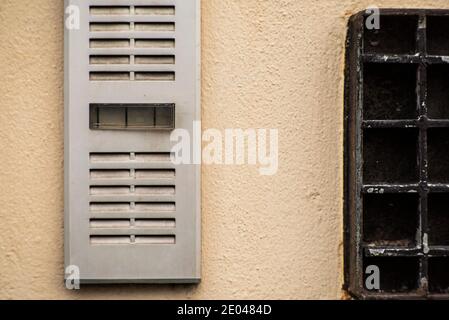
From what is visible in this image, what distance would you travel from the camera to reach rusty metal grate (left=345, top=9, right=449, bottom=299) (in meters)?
0.82

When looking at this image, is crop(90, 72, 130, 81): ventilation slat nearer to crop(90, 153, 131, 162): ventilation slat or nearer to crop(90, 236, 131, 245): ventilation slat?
crop(90, 153, 131, 162): ventilation slat

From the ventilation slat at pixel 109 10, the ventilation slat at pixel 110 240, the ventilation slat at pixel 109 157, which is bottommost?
the ventilation slat at pixel 110 240

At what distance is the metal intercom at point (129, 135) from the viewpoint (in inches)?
33.2

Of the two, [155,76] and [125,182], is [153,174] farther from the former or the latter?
[155,76]

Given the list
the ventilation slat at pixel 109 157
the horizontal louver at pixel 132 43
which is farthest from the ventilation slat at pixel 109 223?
the horizontal louver at pixel 132 43

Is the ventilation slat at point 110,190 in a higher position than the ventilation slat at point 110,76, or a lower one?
lower

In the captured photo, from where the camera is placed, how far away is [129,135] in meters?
0.85

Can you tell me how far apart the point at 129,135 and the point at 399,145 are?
1.66 feet

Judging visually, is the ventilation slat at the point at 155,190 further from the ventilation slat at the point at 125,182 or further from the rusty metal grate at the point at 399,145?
the rusty metal grate at the point at 399,145

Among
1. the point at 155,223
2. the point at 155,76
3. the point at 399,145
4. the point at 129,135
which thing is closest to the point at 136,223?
the point at 155,223

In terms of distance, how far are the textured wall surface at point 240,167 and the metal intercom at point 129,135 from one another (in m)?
0.04

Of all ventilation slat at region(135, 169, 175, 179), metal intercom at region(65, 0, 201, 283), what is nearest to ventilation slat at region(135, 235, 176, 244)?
metal intercom at region(65, 0, 201, 283)

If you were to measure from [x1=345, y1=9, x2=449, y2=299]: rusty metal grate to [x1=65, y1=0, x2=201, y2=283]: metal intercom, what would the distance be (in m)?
0.30

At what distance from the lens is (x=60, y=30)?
2.87 feet
